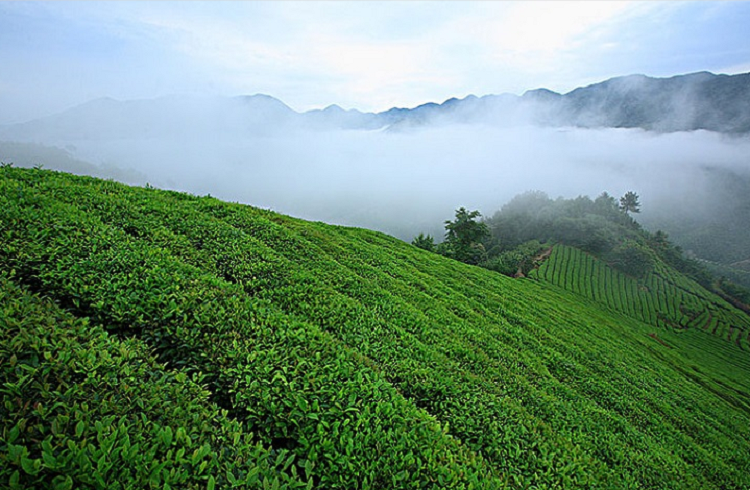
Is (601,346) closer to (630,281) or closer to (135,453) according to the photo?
(135,453)

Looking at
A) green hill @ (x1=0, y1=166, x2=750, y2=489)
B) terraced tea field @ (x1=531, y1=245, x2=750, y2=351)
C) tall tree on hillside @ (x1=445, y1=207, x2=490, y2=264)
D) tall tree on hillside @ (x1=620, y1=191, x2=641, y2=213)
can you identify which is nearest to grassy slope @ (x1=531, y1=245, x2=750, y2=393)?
terraced tea field @ (x1=531, y1=245, x2=750, y2=351)

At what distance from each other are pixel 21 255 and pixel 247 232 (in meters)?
4.38

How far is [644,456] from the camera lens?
6.32 metres

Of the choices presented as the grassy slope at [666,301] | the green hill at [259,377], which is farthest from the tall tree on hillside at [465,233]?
the green hill at [259,377]

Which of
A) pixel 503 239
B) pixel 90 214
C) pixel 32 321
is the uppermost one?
pixel 90 214

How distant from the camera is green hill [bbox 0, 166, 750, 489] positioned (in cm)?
260

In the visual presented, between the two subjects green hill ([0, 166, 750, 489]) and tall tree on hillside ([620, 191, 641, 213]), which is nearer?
green hill ([0, 166, 750, 489])

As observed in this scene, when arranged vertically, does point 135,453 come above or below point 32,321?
below

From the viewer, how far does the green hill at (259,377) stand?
Answer: 8.52 feet

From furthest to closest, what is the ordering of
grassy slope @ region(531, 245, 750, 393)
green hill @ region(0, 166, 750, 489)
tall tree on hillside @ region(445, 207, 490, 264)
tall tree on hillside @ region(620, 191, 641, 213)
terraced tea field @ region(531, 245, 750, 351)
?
tall tree on hillside @ region(620, 191, 641, 213) < terraced tea field @ region(531, 245, 750, 351) < grassy slope @ region(531, 245, 750, 393) < tall tree on hillside @ region(445, 207, 490, 264) < green hill @ region(0, 166, 750, 489)

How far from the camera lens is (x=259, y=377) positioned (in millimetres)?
3711

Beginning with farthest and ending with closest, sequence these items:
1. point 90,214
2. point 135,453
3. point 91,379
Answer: point 90,214
point 91,379
point 135,453

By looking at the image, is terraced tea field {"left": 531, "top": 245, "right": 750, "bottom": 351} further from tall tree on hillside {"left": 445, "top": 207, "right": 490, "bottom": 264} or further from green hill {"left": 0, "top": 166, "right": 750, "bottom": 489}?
green hill {"left": 0, "top": 166, "right": 750, "bottom": 489}

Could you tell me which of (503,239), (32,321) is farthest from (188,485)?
(503,239)
